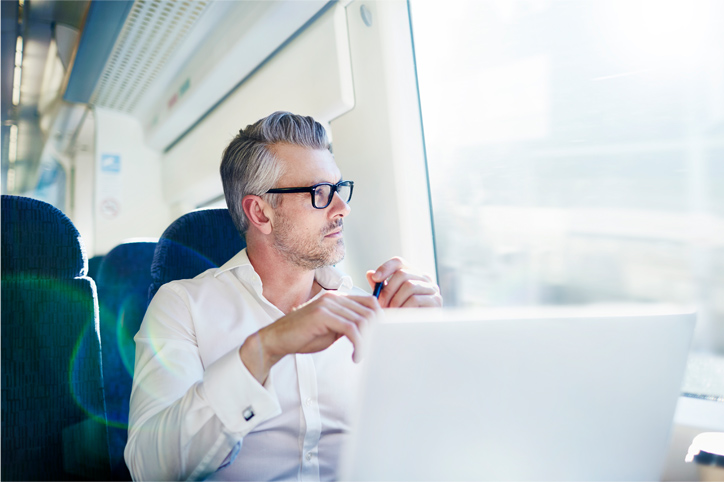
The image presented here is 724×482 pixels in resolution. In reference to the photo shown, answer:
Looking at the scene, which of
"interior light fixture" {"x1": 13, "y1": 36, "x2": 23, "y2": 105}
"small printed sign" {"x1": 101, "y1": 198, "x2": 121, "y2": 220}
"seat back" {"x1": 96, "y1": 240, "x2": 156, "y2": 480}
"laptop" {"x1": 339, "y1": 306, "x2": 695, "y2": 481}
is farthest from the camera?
"small printed sign" {"x1": 101, "y1": 198, "x2": 121, "y2": 220}

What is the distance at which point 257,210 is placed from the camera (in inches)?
56.4

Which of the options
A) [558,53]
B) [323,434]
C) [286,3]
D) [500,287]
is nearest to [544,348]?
[323,434]

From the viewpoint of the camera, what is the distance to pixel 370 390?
0.53 metres

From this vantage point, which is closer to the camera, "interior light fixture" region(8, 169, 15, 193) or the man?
the man

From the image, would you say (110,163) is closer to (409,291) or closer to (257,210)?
(257,210)

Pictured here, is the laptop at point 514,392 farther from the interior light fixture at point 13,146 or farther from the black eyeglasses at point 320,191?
the interior light fixture at point 13,146

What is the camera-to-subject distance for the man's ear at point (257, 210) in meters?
1.42

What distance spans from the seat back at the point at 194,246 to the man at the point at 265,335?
0.06m

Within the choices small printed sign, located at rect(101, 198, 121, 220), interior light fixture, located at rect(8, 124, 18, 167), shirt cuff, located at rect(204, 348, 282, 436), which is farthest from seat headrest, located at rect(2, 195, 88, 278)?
interior light fixture, located at rect(8, 124, 18, 167)

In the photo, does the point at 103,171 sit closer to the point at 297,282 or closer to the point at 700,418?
the point at 297,282

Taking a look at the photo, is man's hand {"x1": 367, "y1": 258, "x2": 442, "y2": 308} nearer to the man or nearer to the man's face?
the man

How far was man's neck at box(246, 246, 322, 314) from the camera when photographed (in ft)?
4.65

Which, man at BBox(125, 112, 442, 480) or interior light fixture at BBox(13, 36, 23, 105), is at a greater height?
interior light fixture at BBox(13, 36, 23, 105)

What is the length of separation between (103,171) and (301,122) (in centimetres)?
323
